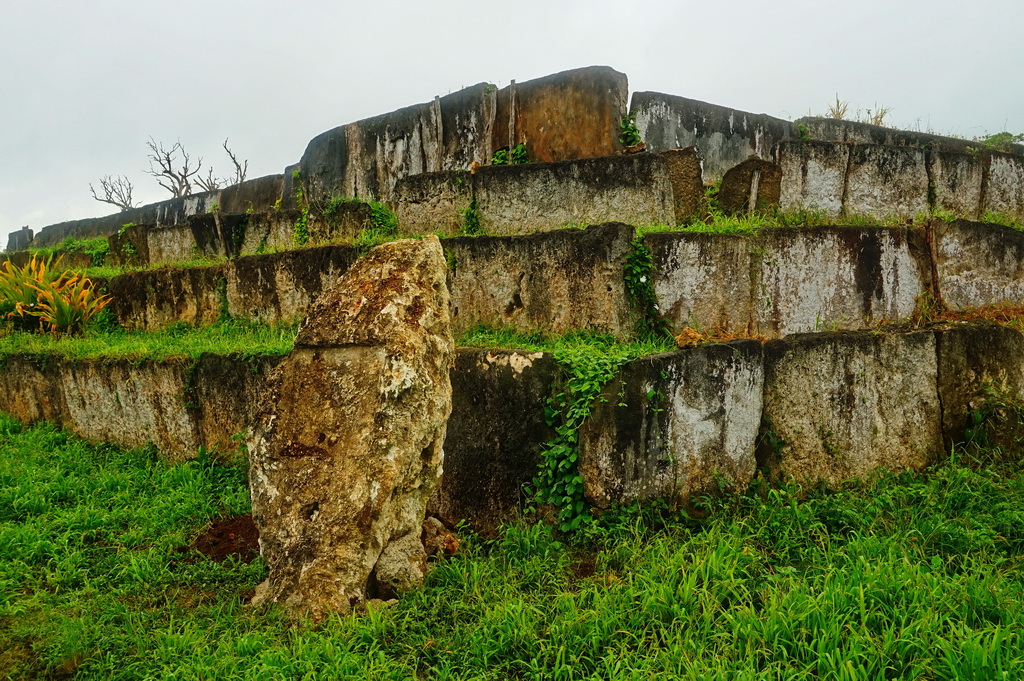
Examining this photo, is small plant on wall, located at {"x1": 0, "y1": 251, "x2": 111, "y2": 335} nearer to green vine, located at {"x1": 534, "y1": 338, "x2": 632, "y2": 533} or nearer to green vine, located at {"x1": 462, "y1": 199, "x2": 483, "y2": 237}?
green vine, located at {"x1": 462, "y1": 199, "x2": 483, "y2": 237}

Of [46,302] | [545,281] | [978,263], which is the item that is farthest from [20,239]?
[978,263]

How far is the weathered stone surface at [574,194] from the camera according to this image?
5.62 meters

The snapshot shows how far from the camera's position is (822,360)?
4516mm

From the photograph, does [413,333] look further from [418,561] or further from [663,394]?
[663,394]

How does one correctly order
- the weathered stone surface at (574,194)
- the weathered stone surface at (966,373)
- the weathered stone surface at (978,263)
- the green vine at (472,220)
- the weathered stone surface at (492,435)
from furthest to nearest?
the green vine at (472,220), the weathered stone surface at (574,194), the weathered stone surface at (978,263), the weathered stone surface at (966,373), the weathered stone surface at (492,435)

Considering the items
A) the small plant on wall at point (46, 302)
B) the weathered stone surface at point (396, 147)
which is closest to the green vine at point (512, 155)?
the weathered stone surface at point (396, 147)

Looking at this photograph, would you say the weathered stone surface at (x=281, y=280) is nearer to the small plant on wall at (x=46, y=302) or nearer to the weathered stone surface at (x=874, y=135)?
the small plant on wall at (x=46, y=302)

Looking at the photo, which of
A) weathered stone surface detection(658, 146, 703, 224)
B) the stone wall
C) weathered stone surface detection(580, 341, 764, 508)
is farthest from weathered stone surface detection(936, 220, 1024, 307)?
weathered stone surface detection(580, 341, 764, 508)

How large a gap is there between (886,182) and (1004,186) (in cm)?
152

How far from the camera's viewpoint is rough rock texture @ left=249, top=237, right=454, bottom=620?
3439 millimetres

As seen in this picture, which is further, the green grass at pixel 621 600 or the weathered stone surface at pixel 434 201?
the weathered stone surface at pixel 434 201

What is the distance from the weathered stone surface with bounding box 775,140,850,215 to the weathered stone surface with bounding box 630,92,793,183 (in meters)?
1.36

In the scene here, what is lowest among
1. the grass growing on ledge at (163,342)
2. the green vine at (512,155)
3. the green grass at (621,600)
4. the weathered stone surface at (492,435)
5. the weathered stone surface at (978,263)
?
the green grass at (621,600)

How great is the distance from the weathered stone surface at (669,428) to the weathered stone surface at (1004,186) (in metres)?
3.90
